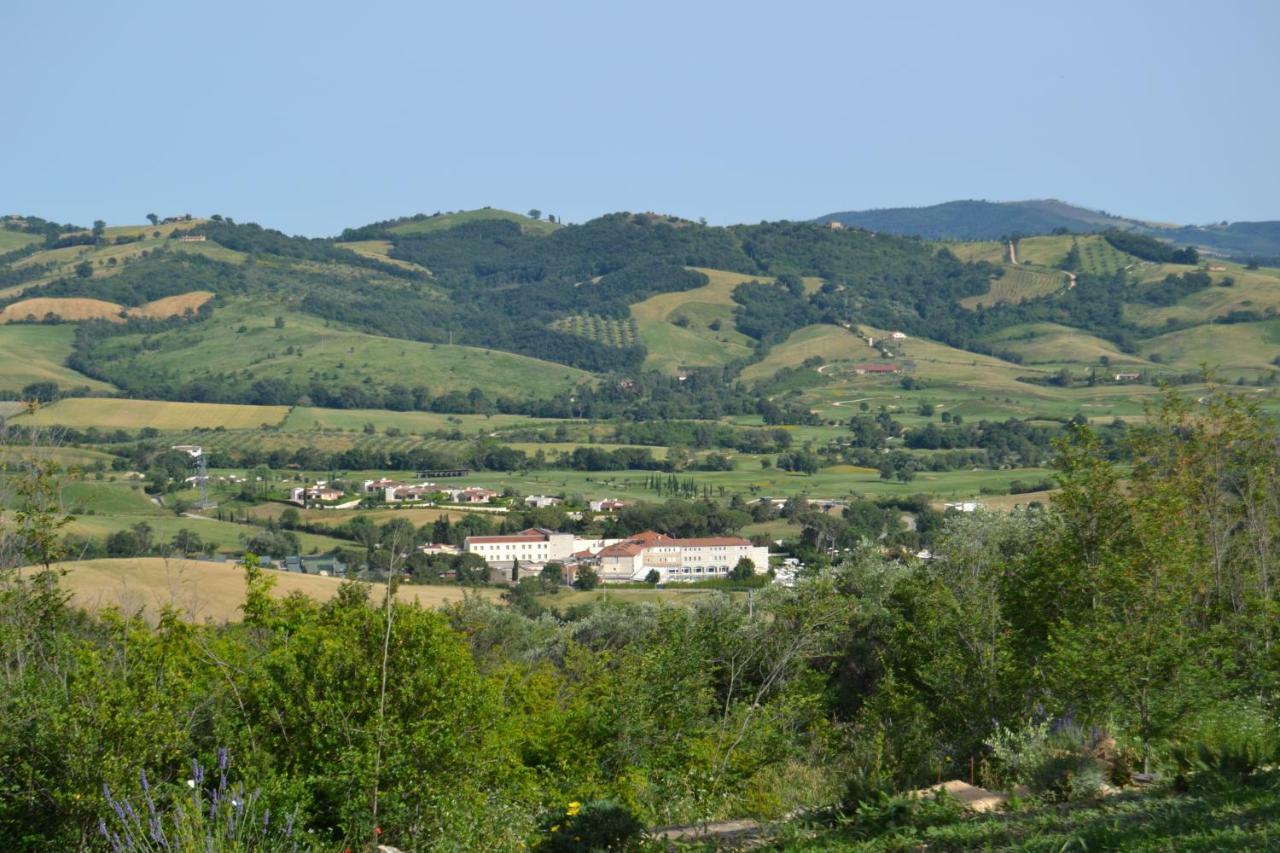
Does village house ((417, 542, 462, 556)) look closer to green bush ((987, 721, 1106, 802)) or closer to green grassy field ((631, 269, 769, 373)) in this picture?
green bush ((987, 721, 1106, 802))

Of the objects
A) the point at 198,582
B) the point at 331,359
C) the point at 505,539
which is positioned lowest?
the point at 505,539

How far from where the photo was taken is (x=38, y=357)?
139625 mm

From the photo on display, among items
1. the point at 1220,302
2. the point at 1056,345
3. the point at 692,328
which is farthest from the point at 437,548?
the point at 1220,302

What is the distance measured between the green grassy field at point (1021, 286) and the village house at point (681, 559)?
125 meters

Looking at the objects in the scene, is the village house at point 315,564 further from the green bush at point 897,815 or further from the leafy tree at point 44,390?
the leafy tree at point 44,390

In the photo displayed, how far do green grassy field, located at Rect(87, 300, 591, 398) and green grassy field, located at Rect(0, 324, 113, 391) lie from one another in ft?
18.2

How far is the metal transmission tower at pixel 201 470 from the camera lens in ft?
257

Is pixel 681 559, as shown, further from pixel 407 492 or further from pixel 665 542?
pixel 407 492

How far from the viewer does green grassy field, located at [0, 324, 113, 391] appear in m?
127

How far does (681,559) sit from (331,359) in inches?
3426

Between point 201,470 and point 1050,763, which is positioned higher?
point 1050,763

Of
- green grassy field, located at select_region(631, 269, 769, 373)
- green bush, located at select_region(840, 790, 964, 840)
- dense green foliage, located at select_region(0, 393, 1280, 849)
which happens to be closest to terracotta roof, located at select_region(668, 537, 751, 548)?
dense green foliage, located at select_region(0, 393, 1280, 849)

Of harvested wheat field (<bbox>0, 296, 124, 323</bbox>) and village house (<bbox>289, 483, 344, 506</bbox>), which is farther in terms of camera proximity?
harvested wheat field (<bbox>0, 296, 124, 323</bbox>)

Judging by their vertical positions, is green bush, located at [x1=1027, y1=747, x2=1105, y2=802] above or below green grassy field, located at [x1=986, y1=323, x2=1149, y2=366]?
above
